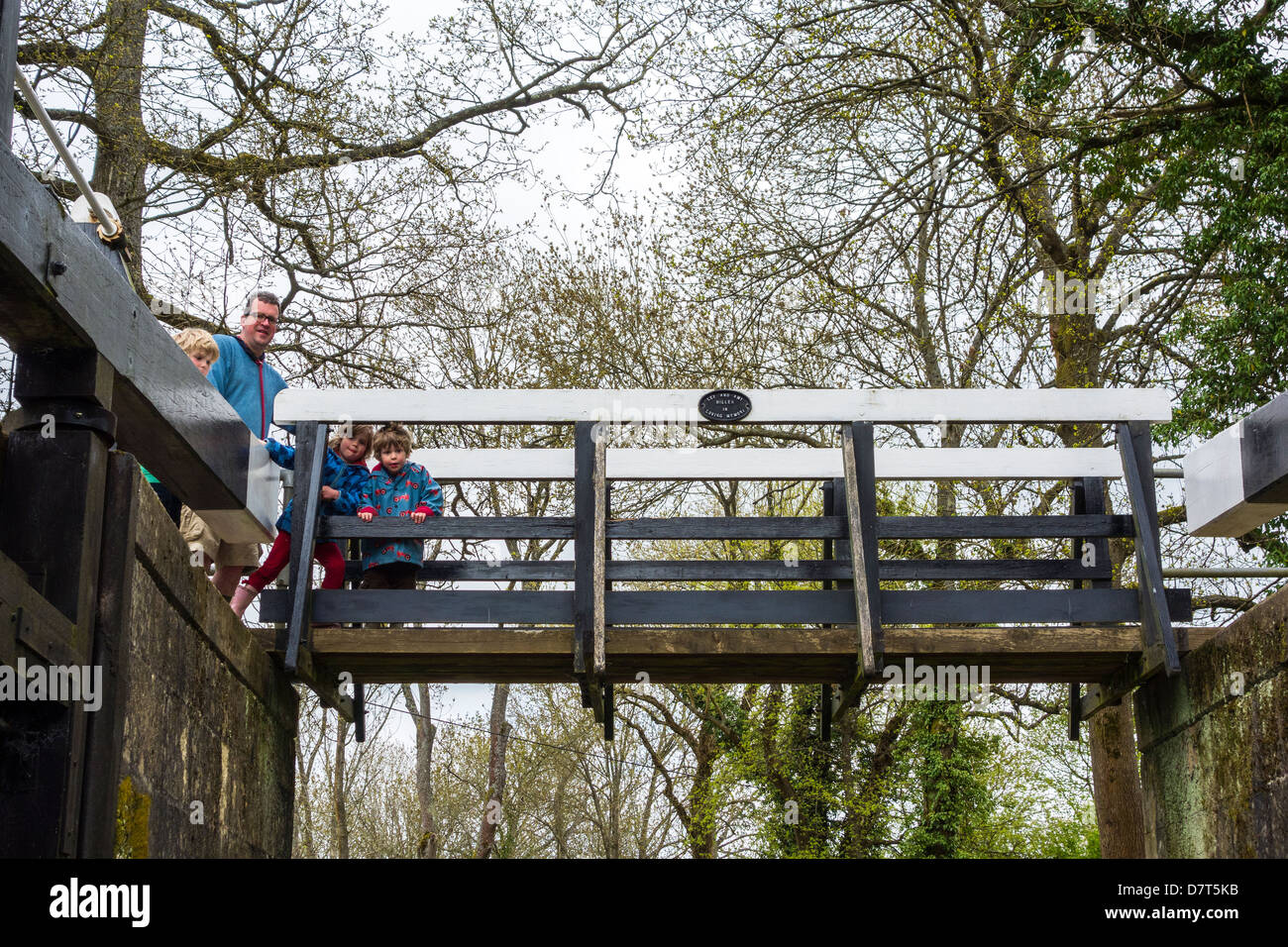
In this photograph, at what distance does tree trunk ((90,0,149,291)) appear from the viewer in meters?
13.3

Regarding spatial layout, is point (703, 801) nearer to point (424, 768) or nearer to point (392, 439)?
point (424, 768)

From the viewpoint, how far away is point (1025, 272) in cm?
1641

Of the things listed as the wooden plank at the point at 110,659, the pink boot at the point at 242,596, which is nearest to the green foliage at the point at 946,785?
the pink boot at the point at 242,596

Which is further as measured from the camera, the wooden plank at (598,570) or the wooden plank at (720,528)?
the wooden plank at (720,528)

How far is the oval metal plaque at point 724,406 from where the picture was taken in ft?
22.5

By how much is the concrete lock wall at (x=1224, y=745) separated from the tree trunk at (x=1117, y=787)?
597 cm

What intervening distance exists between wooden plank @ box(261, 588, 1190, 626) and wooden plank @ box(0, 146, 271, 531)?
0.75 metres

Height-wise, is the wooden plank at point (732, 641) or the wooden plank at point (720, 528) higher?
the wooden plank at point (720, 528)

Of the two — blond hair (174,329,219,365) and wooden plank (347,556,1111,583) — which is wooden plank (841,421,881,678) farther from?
blond hair (174,329,219,365)

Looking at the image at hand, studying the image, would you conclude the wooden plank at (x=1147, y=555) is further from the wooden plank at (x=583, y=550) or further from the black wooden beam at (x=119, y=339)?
the black wooden beam at (x=119, y=339)

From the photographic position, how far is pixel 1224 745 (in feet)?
20.6

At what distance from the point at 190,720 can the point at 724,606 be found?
2.55m
